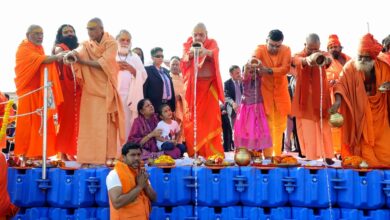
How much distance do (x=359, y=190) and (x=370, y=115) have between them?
1.39m

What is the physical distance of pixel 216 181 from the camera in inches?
271

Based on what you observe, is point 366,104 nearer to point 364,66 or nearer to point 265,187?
point 364,66

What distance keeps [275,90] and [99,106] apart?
103 inches

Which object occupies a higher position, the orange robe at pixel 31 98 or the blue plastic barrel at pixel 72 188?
the orange robe at pixel 31 98

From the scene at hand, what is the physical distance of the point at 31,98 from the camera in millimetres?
8180

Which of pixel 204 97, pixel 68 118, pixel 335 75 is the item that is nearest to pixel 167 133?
pixel 204 97

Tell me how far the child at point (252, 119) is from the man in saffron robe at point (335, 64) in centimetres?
109

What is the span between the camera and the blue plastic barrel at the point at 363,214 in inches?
262

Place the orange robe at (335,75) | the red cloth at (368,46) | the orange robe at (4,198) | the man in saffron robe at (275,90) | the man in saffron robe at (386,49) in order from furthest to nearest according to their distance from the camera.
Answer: the orange robe at (335,75) < the man in saffron robe at (275,90) < the man in saffron robe at (386,49) < the red cloth at (368,46) < the orange robe at (4,198)

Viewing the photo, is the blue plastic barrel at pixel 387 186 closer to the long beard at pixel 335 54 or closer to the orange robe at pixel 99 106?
the long beard at pixel 335 54

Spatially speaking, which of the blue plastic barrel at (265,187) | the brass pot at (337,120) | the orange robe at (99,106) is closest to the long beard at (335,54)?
the brass pot at (337,120)

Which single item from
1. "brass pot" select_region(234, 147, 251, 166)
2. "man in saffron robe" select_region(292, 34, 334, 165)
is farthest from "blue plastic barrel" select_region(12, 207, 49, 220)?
"man in saffron robe" select_region(292, 34, 334, 165)

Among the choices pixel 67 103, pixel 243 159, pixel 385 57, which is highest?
pixel 385 57

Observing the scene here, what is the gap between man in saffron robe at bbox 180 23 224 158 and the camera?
8570mm
